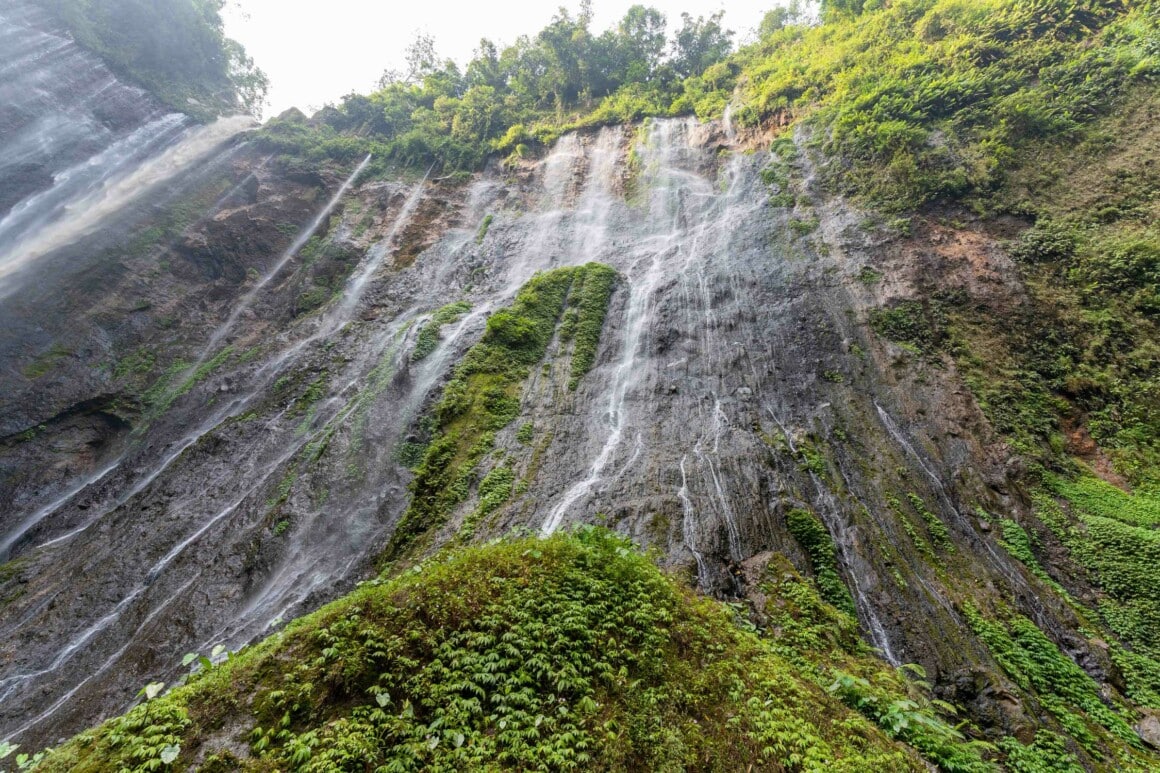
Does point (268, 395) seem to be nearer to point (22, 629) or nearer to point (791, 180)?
point (22, 629)

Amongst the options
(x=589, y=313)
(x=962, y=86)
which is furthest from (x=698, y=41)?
(x=589, y=313)

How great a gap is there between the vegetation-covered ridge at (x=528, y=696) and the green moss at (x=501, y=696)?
0.05ft

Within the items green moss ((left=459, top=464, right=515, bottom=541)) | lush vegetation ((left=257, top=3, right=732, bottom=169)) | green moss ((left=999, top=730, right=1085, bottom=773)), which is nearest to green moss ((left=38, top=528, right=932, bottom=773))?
green moss ((left=999, top=730, right=1085, bottom=773))

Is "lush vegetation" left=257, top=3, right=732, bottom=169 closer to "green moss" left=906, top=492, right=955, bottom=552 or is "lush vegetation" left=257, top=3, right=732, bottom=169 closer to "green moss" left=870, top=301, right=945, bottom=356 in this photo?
"green moss" left=870, top=301, right=945, bottom=356

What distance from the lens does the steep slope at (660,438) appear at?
7.29 metres

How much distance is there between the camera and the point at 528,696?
4309 mm

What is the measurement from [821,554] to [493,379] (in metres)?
8.76

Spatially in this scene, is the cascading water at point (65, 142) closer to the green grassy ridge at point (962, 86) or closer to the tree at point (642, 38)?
the tree at point (642, 38)

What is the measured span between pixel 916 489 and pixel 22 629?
1732 cm

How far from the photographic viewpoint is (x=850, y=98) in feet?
62.6

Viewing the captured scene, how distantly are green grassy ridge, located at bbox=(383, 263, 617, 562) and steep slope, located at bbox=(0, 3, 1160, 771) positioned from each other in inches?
3.4

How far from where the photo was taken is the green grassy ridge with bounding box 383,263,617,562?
34.9 ft

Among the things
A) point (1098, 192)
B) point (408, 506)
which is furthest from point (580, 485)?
point (1098, 192)

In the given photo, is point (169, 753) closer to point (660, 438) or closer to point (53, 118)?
point (660, 438)
